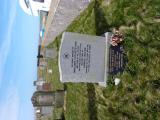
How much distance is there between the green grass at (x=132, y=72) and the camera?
892 cm

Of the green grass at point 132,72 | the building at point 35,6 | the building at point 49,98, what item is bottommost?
the building at point 49,98

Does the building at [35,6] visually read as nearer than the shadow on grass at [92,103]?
No

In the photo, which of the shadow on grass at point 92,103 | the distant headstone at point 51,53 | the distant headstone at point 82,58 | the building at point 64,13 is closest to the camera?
the distant headstone at point 82,58

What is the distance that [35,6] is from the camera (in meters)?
24.0

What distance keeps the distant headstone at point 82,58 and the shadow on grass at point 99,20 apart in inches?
62.2

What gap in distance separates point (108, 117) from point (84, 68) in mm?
1809

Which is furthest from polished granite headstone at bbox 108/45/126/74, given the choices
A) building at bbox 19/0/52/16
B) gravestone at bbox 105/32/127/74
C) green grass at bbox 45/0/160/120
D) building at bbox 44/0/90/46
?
building at bbox 19/0/52/16

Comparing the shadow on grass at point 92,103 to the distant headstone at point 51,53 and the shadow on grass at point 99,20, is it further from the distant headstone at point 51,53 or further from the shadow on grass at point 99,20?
the distant headstone at point 51,53

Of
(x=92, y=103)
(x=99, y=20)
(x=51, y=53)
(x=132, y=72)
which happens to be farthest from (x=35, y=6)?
(x=132, y=72)

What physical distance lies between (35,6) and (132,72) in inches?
621

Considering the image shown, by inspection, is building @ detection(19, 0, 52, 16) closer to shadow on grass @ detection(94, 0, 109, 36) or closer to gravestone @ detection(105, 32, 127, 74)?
shadow on grass @ detection(94, 0, 109, 36)

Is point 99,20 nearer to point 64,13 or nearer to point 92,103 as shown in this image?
point 64,13

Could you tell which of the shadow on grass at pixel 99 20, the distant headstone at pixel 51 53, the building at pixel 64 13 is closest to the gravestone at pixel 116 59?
the shadow on grass at pixel 99 20

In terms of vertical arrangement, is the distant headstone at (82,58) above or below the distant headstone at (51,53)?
below
